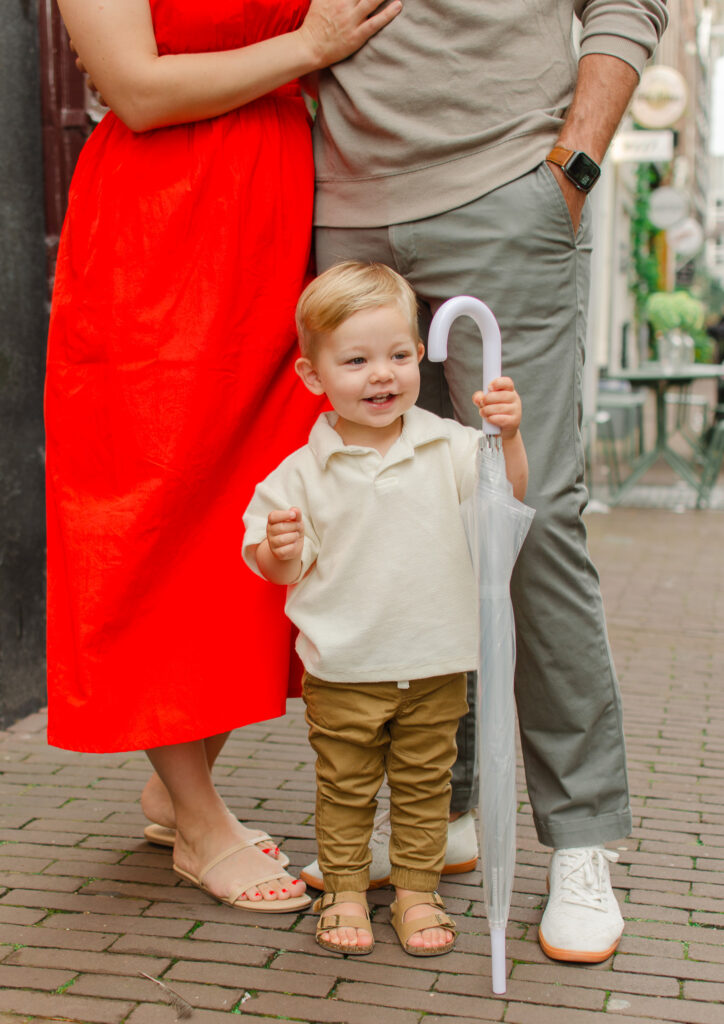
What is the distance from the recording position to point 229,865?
257 cm

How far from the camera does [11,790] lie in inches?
131

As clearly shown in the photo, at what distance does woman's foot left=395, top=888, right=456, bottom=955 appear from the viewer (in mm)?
2289

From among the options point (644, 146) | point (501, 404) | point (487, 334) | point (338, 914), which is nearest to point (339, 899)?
point (338, 914)

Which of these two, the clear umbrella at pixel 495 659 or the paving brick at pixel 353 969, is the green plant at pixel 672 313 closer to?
the clear umbrella at pixel 495 659

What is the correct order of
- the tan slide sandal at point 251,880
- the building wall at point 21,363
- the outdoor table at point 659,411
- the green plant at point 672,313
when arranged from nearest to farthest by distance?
the tan slide sandal at point 251,880 < the building wall at point 21,363 < the outdoor table at point 659,411 < the green plant at point 672,313

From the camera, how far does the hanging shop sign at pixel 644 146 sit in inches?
567

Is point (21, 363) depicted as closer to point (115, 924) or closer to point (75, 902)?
point (75, 902)

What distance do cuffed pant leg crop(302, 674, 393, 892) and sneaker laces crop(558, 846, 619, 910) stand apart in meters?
0.39

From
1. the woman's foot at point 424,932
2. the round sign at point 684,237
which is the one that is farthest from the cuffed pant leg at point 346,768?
the round sign at point 684,237

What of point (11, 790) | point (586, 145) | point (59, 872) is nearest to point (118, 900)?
point (59, 872)

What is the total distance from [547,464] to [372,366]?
1.36ft

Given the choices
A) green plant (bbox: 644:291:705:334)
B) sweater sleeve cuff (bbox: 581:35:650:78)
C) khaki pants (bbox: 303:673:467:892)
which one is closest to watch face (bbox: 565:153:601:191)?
sweater sleeve cuff (bbox: 581:35:650:78)

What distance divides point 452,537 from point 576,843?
669 mm

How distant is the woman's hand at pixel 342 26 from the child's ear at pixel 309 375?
0.58 m
